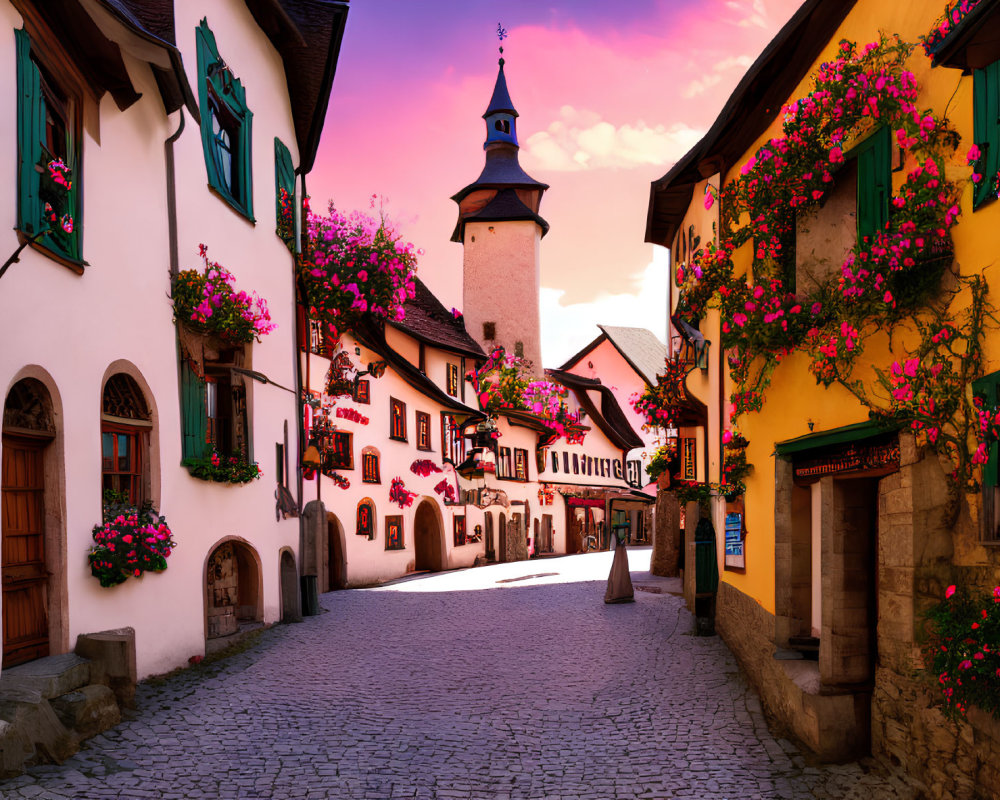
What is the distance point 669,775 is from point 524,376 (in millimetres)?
30490

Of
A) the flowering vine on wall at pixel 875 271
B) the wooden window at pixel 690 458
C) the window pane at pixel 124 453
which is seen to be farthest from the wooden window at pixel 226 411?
the wooden window at pixel 690 458

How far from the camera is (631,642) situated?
12.7 metres

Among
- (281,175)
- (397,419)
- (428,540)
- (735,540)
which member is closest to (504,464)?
(428,540)

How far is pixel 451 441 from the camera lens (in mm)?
29172

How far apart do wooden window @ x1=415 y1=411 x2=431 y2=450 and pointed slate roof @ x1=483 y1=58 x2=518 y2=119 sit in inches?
744

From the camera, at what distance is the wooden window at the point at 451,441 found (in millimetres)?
28469

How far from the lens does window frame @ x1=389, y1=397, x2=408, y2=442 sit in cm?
2428

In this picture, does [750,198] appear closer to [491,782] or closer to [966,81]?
[966,81]

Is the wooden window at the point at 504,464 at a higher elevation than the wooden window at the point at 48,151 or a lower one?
lower

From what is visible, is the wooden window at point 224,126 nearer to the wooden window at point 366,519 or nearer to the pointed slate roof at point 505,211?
the wooden window at point 366,519

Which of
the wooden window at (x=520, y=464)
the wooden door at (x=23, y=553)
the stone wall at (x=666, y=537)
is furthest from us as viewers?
the wooden window at (x=520, y=464)

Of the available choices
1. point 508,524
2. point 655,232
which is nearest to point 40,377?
point 655,232

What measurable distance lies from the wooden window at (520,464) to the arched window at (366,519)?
43.0 ft

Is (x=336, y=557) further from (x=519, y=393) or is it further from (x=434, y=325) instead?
(x=519, y=393)
